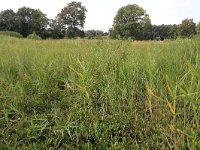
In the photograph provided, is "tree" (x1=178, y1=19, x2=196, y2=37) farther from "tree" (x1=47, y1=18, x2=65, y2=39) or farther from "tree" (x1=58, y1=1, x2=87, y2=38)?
A: "tree" (x1=58, y1=1, x2=87, y2=38)

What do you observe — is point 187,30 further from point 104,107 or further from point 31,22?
point 31,22

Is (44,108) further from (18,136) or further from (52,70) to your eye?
(52,70)

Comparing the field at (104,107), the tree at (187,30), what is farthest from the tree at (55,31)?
the field at (104,107)

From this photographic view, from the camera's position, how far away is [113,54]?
3.64m

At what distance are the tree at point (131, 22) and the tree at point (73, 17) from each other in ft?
30.6

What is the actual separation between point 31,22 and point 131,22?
62.8 feet

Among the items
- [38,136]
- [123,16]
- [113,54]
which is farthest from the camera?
[123,16]

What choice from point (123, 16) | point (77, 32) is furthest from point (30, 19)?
point (123, 16)

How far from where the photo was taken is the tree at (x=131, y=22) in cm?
5126

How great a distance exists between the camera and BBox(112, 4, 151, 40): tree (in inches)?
2018

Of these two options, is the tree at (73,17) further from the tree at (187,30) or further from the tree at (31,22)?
the tree at (187,30)

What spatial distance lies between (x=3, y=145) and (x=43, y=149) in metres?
0.35

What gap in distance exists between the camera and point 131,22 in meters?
55.4

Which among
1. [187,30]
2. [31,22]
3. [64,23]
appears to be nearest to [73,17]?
[64,23]
